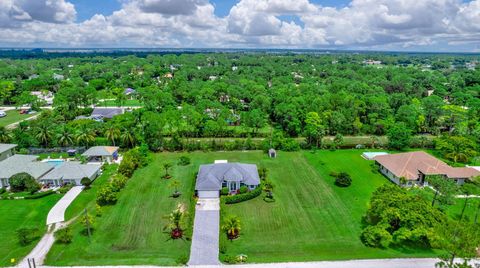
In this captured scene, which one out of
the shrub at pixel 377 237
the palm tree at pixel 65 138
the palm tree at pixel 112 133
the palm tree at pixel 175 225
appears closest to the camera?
the shrub at pixel 377 237

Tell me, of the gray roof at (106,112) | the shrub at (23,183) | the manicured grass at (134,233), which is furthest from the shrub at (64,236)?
the gray roof at (106,112)

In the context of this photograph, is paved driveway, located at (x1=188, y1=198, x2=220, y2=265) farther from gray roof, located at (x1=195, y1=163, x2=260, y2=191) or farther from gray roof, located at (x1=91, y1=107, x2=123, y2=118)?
gray roof, located at (x1=91, y1=107, x2=123, y2=118)

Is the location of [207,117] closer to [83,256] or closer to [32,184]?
[32,184]

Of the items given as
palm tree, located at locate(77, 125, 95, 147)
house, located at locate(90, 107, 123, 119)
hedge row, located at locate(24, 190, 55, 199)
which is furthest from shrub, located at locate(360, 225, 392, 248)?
house, located at locate(90, 107, 123, 119)

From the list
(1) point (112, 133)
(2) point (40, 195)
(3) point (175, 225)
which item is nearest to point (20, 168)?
(2) point (40, 195)

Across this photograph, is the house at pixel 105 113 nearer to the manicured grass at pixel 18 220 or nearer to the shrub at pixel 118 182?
the shrub at pixel 118 182

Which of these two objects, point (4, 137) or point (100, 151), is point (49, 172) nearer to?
point (100, 151)

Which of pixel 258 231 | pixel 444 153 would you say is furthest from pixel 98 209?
pixel 444 153
